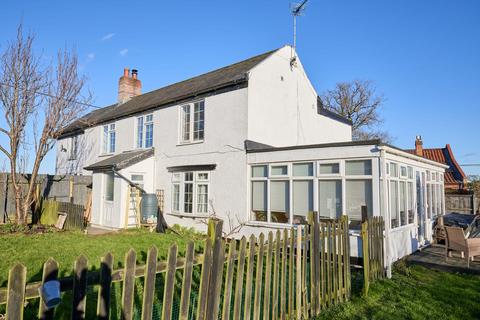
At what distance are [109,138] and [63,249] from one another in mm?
12212

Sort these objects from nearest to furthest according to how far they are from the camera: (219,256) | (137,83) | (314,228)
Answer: (219,256)
(314,228)
(137,83)

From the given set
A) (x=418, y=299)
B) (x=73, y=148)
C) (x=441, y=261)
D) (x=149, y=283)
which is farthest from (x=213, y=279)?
(x=73, y=148)

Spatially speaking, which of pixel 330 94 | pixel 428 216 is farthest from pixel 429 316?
pixel 330 94

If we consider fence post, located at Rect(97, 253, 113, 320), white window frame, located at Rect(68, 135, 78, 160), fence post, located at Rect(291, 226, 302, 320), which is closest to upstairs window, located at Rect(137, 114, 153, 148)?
white window frame, located at Rect(68, 135, 78, 160)

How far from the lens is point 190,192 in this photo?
46.2 feet

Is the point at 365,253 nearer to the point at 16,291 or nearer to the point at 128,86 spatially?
the point at 16,291

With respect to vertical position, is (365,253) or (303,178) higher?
(303,178)

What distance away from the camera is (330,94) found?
38875mm

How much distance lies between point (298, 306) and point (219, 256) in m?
1.95

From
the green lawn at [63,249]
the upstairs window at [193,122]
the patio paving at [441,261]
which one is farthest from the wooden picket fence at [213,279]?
the upstairs window at [193,122]

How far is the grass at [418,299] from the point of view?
5.21 m

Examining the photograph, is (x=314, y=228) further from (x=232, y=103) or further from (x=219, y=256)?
(x=232, y=103)

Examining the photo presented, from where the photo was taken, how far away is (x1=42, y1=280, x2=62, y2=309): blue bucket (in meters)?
1.96

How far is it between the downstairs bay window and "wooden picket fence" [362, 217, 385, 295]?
7681mm
